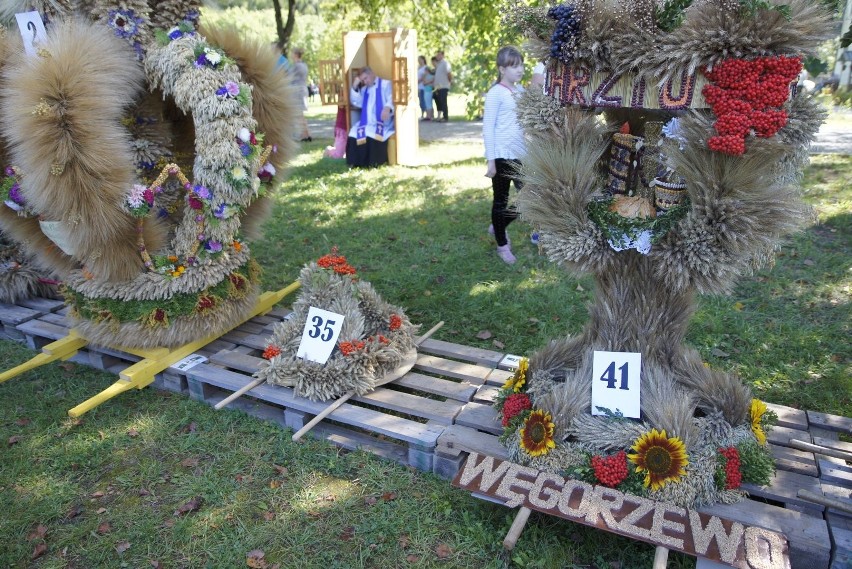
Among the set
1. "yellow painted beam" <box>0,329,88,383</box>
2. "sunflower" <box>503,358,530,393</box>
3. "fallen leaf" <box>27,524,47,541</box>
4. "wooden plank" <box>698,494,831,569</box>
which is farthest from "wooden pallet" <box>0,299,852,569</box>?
"fallen leaf" <box>27,524,47,541</box>

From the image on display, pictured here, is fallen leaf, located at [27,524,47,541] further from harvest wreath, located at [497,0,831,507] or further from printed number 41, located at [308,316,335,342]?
harvest wreath, located at [497,0,831,507]

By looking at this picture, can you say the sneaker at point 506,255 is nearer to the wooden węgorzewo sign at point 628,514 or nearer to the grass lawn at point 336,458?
the grass lawn at point 336,458

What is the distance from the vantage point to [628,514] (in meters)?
2.32

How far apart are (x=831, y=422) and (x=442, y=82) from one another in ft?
42.7

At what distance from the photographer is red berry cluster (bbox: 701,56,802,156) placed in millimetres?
2020

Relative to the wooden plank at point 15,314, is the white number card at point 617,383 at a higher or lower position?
higher

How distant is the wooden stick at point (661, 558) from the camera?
214cm

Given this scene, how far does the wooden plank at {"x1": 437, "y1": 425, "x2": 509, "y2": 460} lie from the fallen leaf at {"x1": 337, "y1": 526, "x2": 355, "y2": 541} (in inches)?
21.1

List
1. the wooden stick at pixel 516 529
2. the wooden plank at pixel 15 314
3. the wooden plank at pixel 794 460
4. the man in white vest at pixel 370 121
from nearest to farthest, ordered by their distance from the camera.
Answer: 1. the wooden stick at pixel 516 529
2. the wooden plank at pixel 794 460
3. the wooden plank at pixel 15 314
4. the man in white vest at pixel 370 121

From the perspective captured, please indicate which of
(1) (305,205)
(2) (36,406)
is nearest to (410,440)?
(2) (36,406)

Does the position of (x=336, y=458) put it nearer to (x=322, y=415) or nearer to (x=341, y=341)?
(x=322, y=415)

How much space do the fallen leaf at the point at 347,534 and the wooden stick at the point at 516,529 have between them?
68 centimetres

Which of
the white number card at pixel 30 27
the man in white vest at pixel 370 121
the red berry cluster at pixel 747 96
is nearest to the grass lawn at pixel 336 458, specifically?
the red berry cluster at pixel 747 96

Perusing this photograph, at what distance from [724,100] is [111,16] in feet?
11.1
